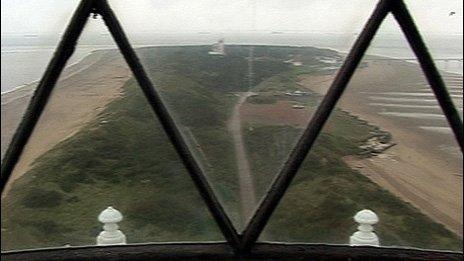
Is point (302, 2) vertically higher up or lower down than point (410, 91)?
higher up

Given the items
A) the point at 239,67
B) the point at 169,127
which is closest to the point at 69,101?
the point at 169,127

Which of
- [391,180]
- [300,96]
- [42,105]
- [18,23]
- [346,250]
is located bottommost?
[346,250]

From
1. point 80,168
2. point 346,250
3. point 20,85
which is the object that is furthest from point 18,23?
point 346,250

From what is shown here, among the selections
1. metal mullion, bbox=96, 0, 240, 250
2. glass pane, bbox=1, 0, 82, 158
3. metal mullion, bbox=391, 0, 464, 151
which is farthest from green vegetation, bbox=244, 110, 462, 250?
glass pane, bbox=1, 0, 82, 158

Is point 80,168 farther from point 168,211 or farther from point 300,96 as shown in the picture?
point 300,96

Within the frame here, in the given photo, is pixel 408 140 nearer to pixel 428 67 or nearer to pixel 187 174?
pixel 428 67

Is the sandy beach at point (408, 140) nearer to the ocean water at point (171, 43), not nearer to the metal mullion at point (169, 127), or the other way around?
the ocean water at point (171, 43)
